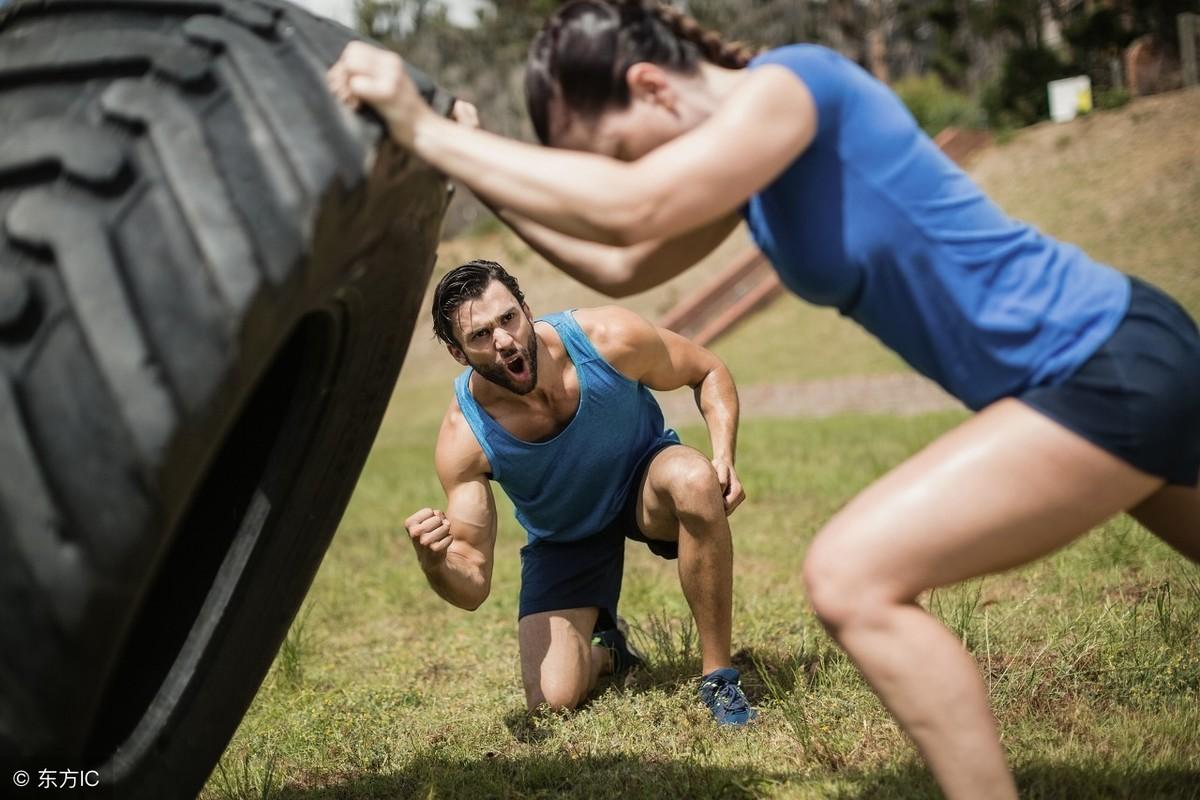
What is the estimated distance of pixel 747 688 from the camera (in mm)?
3535

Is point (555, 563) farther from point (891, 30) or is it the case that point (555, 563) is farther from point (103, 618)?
point (891, 30)

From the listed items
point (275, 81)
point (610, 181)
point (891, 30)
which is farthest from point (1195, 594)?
point (891, 30)

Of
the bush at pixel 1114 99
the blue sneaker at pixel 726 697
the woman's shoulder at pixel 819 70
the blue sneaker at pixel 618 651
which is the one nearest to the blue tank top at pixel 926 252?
the woman's shoulder at pixel 819 70

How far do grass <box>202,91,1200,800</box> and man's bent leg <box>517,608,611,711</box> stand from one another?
82 millimetres

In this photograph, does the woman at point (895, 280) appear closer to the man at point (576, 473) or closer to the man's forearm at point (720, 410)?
the man at point (576, 473)

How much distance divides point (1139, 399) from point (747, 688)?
6.35 feet

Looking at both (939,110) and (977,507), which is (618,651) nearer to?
(977,507)

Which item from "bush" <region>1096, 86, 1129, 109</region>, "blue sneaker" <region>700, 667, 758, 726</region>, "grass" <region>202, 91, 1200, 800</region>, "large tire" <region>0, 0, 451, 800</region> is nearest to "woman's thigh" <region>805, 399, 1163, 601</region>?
"grass" <region>202, 91, 1200, 800</region>

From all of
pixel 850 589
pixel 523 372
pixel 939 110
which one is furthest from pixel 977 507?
pixel 939 110

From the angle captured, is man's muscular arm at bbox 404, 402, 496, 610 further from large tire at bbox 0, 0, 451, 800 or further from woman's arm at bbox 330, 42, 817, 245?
woman's arm at bbox 330, 42, 817, 245

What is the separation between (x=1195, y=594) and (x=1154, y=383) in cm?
188

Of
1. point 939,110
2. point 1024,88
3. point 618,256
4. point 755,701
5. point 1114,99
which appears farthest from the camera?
point 939,110

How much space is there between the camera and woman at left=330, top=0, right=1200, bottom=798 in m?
1.84

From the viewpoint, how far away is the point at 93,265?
5.33 ft
